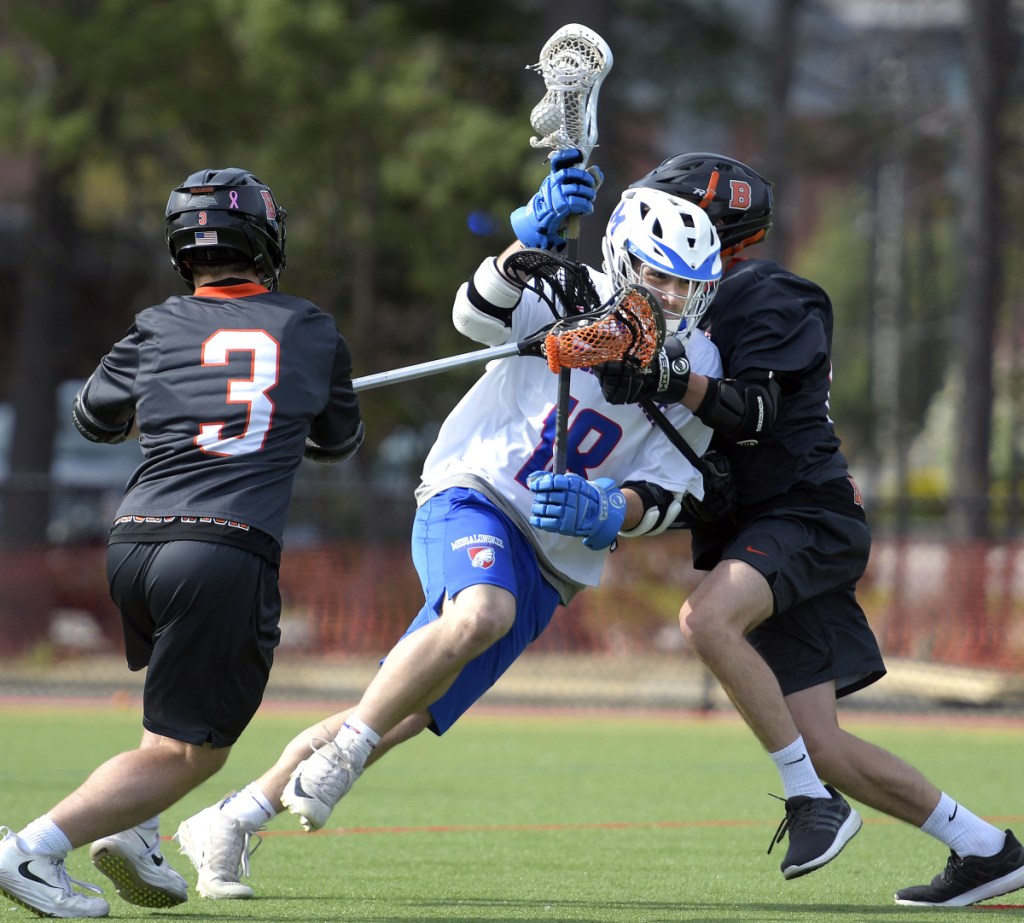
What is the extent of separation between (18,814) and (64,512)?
7.84 m

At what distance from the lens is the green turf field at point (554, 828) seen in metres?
4.72

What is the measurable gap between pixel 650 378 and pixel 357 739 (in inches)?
50.1

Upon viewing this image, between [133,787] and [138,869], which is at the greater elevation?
[133,787]

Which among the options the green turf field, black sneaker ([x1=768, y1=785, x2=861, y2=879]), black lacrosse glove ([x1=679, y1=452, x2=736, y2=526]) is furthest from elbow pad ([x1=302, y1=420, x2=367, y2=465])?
black sneaker ([x1=768, y1=785, x2=861, y2=879])

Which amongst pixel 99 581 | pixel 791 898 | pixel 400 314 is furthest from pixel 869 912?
pixel 400 314

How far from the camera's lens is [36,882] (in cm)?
412

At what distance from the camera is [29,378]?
1784 cm

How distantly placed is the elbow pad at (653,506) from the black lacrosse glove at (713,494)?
61 millimetres

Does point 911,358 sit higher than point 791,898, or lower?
higher

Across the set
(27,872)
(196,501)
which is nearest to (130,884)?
A: (27,872)

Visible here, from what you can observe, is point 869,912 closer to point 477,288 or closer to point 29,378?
point 477,288

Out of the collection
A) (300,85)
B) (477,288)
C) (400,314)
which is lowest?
(477,288)

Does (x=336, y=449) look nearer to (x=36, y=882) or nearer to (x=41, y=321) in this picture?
(x=36, y=882)

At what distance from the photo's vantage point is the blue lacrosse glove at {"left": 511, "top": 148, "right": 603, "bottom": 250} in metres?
4.84
